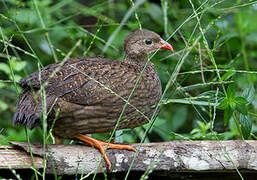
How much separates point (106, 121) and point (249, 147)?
947 millimetres

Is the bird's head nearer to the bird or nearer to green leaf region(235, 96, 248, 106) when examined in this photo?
the bird

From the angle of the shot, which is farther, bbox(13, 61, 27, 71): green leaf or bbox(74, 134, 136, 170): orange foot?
bbox(13, 61, 27, 71): green leaf

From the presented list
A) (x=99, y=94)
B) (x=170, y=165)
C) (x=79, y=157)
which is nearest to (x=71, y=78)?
(x=99, y=94)

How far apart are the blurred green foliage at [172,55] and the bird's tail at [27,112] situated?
21cm

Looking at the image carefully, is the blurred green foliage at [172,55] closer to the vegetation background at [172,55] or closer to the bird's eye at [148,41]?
the vegetation background at [172,55]

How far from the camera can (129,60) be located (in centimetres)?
358

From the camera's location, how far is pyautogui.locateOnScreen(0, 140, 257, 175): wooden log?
109 inches

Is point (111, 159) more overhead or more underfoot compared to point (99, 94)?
more underfoot

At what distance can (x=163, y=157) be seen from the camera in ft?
9.43

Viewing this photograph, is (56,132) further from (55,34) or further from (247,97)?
(55,34)

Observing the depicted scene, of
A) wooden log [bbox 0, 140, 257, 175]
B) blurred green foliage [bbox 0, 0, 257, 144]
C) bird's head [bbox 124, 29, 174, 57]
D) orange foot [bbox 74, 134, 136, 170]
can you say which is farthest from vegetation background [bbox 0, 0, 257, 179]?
orange foot [bbox 74, 134, 136, 170]

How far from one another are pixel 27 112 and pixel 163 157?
0.90m

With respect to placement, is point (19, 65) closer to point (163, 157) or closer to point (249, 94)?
point (163, 157)

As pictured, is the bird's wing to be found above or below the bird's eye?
below
